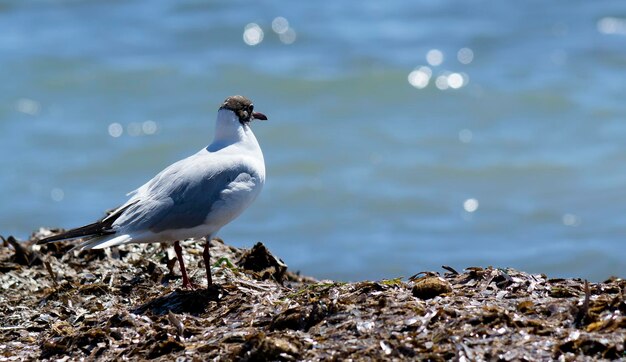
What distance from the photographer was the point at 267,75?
1481 cm

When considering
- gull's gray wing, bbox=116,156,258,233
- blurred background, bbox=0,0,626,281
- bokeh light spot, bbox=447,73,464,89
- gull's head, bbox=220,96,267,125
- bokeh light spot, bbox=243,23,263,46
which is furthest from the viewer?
bokeh light spot, bbox=243,23,263,46

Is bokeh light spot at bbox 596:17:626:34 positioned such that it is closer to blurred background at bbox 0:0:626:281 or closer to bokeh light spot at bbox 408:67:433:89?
blurred background at bbox 0:0:626:281

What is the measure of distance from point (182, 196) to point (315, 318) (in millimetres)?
1394

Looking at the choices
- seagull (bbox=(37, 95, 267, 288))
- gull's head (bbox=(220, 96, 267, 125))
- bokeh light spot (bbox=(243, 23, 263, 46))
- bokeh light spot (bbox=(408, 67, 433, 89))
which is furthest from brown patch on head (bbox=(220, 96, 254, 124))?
bokeh light spot (bbox=(243, 23, 263, 46))

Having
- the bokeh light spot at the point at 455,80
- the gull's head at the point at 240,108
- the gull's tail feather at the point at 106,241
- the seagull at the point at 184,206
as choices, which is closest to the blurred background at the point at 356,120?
the bokeh light spot at the point at 455,80

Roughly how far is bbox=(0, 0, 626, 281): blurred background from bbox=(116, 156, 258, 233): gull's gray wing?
12.3 ft

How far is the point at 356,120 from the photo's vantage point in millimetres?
13688

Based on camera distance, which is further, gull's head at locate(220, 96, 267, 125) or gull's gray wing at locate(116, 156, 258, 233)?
gull's head at locate(220, 96, 267, 125)

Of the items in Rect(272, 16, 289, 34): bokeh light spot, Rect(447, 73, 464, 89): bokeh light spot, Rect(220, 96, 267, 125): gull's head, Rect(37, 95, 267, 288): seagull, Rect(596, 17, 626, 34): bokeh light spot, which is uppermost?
Rect(596, 17, 626, 34): bokeh light spot

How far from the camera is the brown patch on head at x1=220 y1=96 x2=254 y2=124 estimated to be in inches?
263

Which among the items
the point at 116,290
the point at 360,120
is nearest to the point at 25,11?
the point at 360,120

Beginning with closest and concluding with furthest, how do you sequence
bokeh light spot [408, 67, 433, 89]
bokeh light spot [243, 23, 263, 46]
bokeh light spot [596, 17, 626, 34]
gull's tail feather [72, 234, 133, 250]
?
1. gull's tail feather [72, 234, 133, 250]
2. bokeh light spot [408, 67, 433, 89]
3. bokeh light spot [596, 17, 626, 34]
4. bokeh light spot [243, 23, 263, 46]

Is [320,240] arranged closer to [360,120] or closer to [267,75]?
[360,120]

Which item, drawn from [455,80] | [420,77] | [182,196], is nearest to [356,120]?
[420,77]
